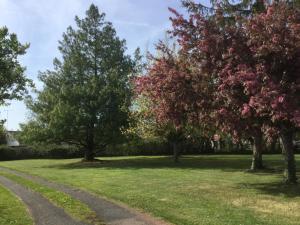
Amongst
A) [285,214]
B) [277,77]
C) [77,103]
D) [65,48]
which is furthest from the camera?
[65,48]

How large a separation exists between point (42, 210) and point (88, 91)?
2367 cm

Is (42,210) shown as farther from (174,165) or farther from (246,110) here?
(174,165)

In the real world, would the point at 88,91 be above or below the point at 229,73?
above

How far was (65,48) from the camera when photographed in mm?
39312

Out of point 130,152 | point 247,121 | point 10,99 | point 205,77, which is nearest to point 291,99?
point 247,121

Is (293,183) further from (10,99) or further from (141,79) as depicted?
(10,99)

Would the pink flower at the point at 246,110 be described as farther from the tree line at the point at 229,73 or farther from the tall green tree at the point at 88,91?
the tall green tree at the point at 88,91

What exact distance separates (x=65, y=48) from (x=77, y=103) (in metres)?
5.45

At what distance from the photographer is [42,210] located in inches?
515

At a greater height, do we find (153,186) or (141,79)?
(141,79)

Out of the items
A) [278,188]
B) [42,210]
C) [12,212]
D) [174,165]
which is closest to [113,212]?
[42,210]

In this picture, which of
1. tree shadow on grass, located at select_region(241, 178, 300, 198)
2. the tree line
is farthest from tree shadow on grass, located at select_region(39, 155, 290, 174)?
the tree line

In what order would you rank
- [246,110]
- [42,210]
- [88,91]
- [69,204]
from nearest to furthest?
[42,210] < [246,110] < [69,204] < [88,91]

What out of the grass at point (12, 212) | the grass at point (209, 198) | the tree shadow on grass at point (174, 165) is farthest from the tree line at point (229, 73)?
the tree shadow on grass at point (174, 165)
